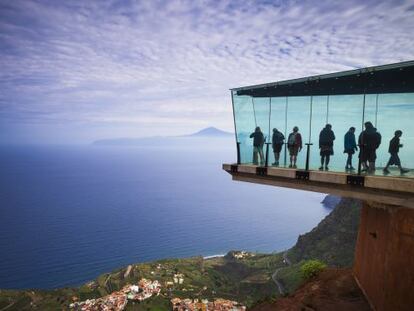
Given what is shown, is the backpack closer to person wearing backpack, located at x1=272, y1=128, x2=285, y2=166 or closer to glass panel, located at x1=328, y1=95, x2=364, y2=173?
person wearing backpack, located at x1=272, y1=128, x2=285, y2=166

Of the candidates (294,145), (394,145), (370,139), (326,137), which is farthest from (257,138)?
(394,145)

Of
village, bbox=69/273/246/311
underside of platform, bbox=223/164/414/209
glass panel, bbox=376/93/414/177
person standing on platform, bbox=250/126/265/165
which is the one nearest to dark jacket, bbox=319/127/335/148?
underside of platform, bbox=223/164/414/209

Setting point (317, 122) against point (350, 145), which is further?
point (317, 122)

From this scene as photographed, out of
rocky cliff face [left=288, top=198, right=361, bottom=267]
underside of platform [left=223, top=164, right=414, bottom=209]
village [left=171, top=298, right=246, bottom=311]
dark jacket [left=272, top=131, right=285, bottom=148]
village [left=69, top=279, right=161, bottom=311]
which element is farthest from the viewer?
rocky cliff face [left=288, top=198, right=361, bottom=267]

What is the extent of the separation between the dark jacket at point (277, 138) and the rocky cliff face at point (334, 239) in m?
59.4

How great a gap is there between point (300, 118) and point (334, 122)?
1835mm

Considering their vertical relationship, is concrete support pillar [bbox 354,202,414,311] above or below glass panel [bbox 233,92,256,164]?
below

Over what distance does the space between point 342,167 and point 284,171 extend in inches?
105

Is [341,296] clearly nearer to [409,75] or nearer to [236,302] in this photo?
[409,75]

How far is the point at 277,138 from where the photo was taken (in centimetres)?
1688

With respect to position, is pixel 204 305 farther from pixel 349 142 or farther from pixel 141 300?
pixel 349 142

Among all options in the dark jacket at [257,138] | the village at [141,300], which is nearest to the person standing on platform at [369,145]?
the dark jacket at [257,138]

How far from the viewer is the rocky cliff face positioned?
244 ft

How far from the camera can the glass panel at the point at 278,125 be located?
16578 mm
